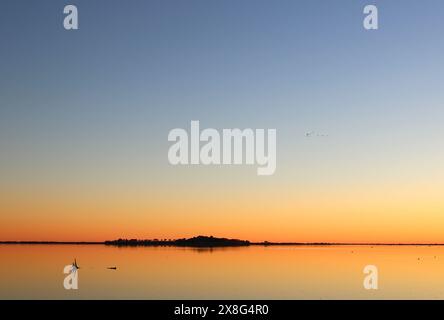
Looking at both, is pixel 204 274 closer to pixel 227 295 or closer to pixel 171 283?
pixel 171 283

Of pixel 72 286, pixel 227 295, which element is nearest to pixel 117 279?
pixel 72 286

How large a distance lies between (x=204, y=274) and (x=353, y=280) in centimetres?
1625
